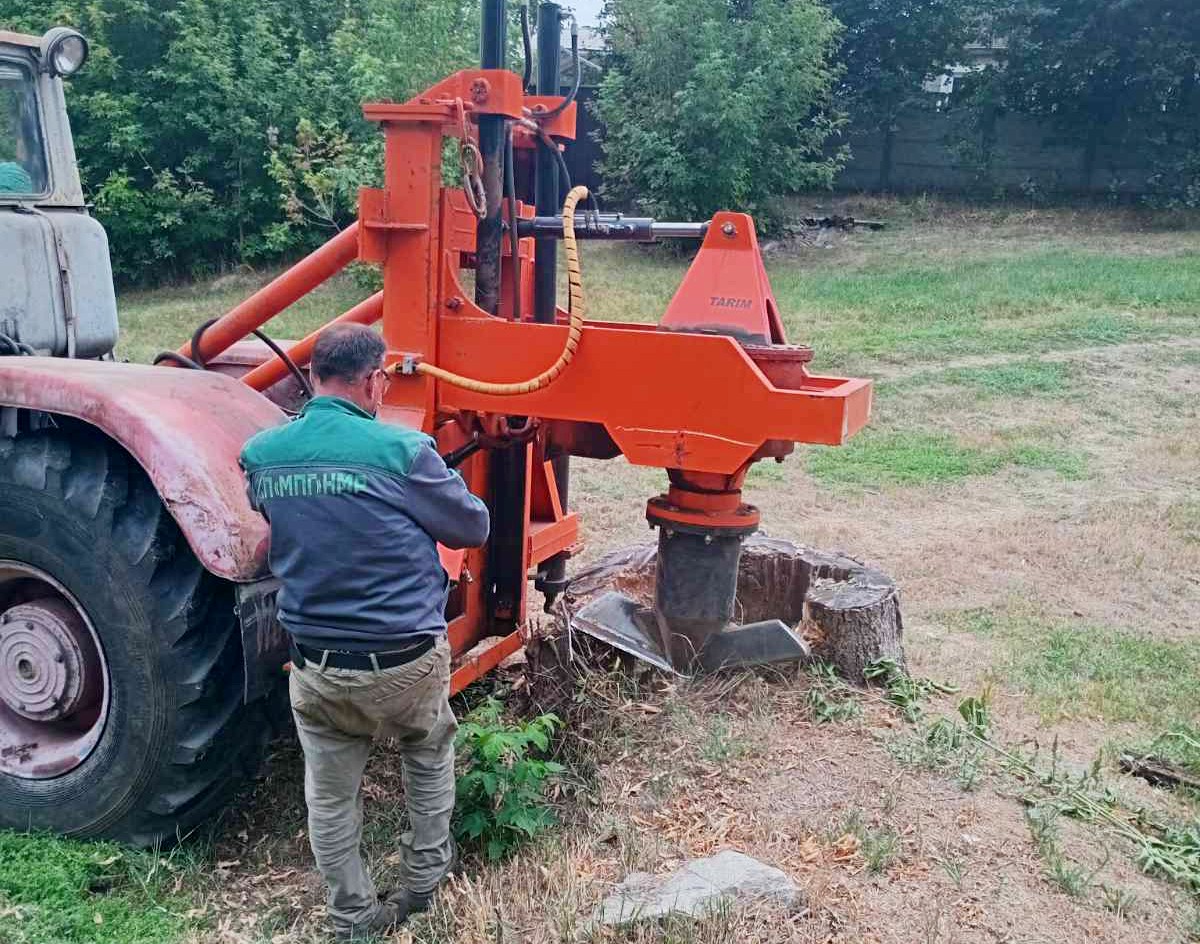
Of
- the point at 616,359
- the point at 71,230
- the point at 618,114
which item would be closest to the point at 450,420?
the point at 616,359

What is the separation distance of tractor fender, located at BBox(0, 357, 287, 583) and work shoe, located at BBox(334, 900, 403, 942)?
93 cm

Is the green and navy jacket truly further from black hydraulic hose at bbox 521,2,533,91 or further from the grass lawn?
black hydraulic hose at bbox 521,2,533,91

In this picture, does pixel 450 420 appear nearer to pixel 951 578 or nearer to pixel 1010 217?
pixel 951 578

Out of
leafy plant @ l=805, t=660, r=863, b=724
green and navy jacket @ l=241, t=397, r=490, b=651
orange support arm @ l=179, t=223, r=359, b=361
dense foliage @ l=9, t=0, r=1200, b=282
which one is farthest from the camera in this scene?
dense foliage @ l=9, t=0, r=1200, b=282

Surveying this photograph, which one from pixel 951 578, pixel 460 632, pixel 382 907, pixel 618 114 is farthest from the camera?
pixel 618 114

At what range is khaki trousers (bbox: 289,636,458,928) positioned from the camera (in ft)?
9.09

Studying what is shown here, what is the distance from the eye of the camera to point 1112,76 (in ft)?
60.8

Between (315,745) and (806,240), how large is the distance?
53.6 feet

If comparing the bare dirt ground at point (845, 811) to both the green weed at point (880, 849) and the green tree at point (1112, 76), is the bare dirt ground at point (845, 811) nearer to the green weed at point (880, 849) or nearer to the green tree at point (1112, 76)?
the green weed at point (880, 849)

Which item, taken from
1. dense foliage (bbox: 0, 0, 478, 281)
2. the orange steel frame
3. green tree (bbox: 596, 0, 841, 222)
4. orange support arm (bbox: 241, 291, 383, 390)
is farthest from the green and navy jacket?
green tree (bbox: 596, 0, 841, 222)

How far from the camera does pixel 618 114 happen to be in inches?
691

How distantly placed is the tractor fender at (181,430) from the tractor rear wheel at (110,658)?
17 cm

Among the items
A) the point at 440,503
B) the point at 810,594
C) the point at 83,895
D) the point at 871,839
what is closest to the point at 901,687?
the point at 810,594

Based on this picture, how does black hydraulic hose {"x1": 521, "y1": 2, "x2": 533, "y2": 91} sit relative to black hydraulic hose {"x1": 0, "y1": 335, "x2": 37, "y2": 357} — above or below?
above
